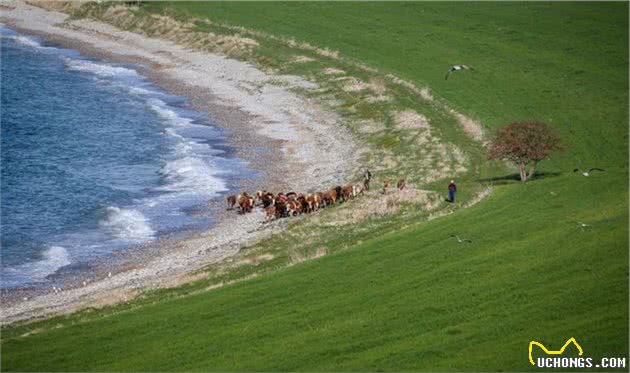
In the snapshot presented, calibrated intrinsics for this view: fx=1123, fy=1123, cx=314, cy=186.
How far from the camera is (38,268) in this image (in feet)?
194

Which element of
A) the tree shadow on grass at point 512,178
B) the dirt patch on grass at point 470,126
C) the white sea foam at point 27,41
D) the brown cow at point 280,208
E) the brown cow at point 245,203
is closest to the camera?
the tree shadow on grass at point 512,178

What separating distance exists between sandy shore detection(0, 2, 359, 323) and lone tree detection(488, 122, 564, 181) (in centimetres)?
1352

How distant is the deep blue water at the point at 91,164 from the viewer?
6475 centimetres

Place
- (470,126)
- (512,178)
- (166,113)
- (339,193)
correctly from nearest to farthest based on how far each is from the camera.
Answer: (512,178) < (339,193) < (470,126) < (166,113)

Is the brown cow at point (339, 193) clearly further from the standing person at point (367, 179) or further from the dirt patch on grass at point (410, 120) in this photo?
the dirt patch on grass at point (410, 120)

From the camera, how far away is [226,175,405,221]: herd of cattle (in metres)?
65.9

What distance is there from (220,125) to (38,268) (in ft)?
125

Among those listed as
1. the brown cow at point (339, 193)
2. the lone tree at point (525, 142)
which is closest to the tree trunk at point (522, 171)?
the lone tree at point (525, 142)

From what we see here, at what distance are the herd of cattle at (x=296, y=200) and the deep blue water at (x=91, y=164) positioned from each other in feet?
9.06

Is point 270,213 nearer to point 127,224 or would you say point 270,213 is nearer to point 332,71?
point 127,224

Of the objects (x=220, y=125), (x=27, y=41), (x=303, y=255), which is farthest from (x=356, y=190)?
(x=27, y=41)

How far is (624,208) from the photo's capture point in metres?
48.5

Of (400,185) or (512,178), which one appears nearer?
(400,185)

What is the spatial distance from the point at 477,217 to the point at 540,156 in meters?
11.9
